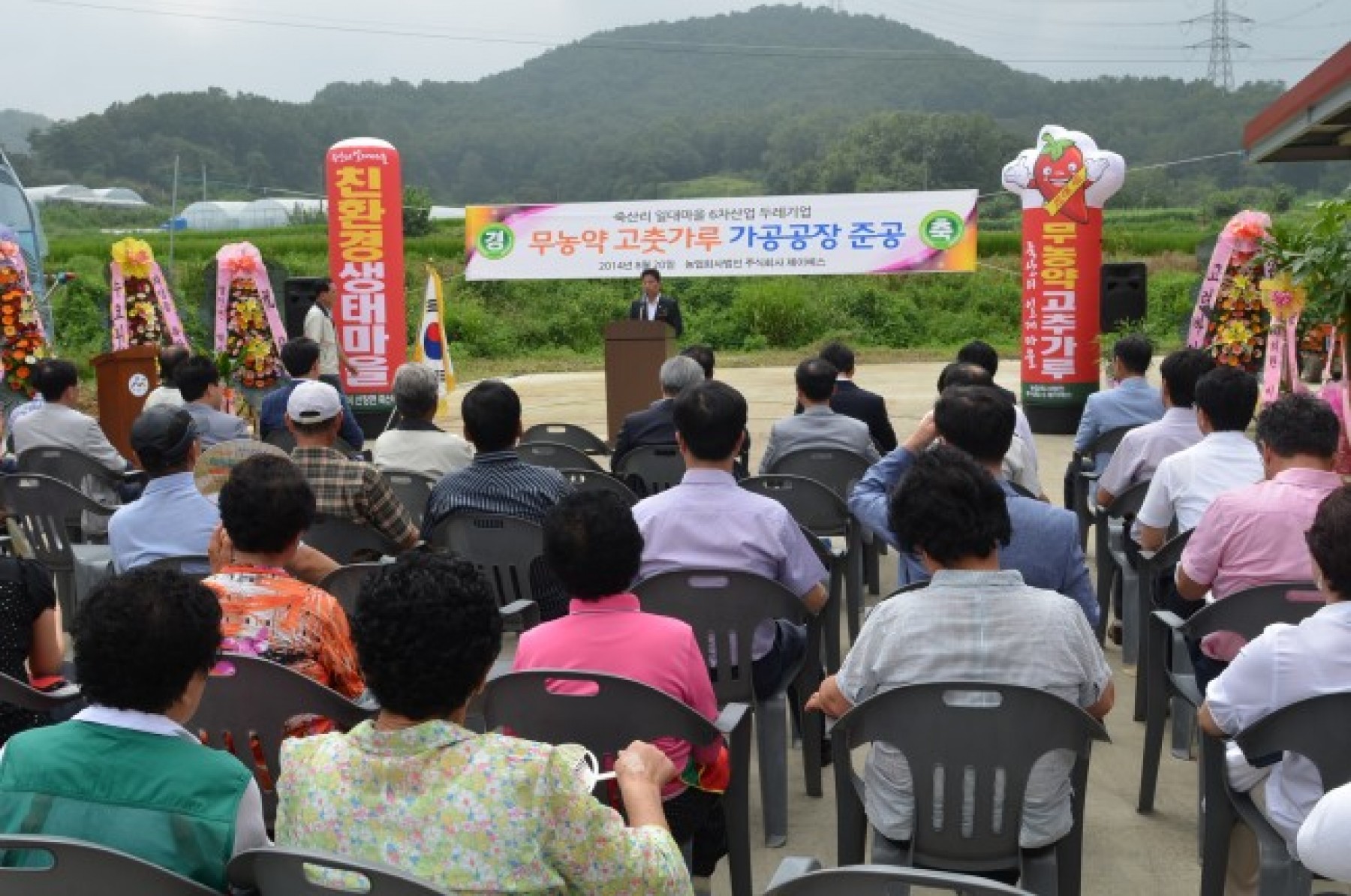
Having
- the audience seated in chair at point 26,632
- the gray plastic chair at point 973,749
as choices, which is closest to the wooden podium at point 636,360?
the audience seated in chair at point 26,632

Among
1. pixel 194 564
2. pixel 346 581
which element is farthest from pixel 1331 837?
pixel 194 564

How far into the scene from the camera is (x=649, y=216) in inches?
773

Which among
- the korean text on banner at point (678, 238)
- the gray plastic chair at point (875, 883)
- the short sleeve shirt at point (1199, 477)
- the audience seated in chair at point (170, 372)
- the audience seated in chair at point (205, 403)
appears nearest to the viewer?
the gray plastic chair at point (875, 883)

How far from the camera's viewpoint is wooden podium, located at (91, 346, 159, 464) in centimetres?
912

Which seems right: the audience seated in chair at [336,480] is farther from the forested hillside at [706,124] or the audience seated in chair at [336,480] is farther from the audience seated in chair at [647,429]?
the forested hillside at [706,124]

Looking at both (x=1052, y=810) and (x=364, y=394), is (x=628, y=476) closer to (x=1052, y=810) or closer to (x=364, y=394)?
(x=1052, y=810)

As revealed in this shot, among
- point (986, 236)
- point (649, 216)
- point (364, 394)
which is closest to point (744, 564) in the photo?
point (364, 394)

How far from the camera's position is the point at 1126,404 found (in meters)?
6.57

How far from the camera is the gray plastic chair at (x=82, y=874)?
1854 millimetres

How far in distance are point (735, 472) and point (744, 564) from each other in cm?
247

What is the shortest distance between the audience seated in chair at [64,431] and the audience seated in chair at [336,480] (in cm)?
207

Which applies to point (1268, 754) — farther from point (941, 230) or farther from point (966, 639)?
point (941, 230)

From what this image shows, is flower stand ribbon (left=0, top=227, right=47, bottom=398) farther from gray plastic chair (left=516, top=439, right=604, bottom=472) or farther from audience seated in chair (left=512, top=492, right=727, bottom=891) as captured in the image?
audience seated in chair (left=512, top=492, right=727, bottom=891)

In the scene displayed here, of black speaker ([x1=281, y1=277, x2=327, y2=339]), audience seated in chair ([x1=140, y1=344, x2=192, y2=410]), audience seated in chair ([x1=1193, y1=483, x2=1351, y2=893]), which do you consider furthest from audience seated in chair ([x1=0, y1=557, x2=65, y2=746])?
black speaker ([x1=281, y1=277, x2=327, y2=339])
